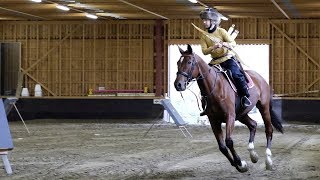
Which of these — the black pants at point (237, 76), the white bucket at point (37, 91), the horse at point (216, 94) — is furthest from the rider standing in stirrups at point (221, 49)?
the white bucket at point (37, 91)

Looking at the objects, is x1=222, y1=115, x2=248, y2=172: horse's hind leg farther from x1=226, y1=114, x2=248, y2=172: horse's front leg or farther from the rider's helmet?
the rider's helmet

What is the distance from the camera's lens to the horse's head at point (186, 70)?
8562mm

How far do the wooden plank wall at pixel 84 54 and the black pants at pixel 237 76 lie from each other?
14.7 m

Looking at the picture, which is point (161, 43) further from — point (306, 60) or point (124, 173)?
point (124, 173)

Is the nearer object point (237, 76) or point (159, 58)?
point (237, 76)

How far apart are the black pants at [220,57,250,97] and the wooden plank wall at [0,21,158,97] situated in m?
14.7

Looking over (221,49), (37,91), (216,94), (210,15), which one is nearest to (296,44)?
(37,91)

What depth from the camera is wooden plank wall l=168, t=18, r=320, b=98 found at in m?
23.2

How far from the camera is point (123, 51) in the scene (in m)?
24.6

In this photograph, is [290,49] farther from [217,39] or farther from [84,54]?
[217,39]

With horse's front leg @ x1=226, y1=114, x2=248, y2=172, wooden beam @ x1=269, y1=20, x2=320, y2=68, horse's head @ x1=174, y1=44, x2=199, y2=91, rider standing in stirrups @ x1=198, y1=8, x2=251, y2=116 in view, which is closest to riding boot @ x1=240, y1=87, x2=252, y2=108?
rider standing in stirrups @ x1=198, y1=8, x2=251, y2=116

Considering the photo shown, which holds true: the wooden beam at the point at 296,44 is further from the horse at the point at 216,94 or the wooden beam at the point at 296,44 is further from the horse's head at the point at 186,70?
the horse's head at the point at 186,70

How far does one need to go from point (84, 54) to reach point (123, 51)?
162cm

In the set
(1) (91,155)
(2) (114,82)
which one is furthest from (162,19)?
(1) (91,155)
